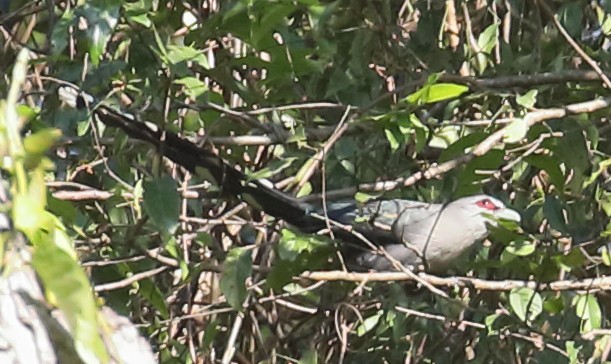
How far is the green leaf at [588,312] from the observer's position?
8.68 ft

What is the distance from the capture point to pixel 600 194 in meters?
2.69

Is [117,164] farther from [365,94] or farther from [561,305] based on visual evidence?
[561,305]

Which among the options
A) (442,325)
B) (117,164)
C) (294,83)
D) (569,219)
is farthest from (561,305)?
(117,164)

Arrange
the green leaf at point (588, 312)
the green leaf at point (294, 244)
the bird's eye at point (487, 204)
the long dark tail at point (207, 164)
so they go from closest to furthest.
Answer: the long dark tail at point (207, 164), the green leaf at point (294, 244), the green leaf at point (588, 312), the bird's eye at point (487, 204)

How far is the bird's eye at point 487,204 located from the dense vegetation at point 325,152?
4.0 inches

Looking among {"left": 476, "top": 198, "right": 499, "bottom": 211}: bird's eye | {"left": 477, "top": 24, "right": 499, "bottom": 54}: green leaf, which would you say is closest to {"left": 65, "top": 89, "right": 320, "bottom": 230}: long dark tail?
{"left": 477, "top": 24, "right": 499, "bottom": 54}: green leaf

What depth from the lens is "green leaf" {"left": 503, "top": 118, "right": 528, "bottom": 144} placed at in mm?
2205

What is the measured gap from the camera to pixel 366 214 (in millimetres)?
3062

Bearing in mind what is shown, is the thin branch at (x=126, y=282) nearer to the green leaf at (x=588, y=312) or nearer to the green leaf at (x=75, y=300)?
the green leaf at (x=588, y=312)

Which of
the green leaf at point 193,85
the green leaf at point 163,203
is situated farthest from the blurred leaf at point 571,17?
the green leaf at point 163,203

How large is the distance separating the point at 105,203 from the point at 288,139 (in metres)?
0.65

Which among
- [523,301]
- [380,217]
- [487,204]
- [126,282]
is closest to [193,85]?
[126,282]

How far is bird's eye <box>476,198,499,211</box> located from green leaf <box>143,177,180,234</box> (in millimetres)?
1199

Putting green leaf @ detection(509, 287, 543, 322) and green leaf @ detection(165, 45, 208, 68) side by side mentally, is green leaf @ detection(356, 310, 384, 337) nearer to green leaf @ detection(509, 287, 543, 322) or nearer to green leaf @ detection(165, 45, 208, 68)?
green leaf @ detection(509, 287, 543, 322)
